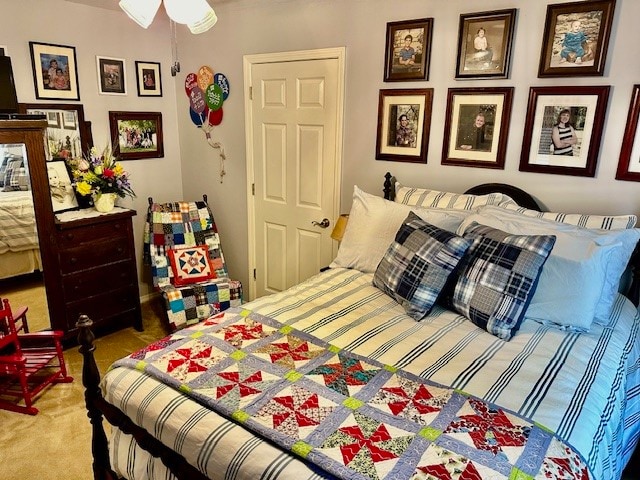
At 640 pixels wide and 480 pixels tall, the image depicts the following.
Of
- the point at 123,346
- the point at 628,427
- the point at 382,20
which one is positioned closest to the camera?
the point at 628,427

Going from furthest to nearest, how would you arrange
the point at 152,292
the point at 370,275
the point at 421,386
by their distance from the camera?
the point at 152,292 < the point at 370,275 < the point at 421,386

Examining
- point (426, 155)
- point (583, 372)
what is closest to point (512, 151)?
point (426, 155)

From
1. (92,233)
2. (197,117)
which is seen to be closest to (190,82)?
(197,117)

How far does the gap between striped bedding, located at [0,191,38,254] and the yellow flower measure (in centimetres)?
37

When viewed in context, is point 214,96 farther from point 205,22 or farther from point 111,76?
point 205,22

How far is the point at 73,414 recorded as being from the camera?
2.50 metres

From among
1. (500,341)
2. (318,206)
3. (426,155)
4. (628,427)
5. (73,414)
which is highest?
(426,155)

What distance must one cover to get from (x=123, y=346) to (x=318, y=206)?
1.74 meters

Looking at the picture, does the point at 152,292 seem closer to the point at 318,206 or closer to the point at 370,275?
the point at 318,206

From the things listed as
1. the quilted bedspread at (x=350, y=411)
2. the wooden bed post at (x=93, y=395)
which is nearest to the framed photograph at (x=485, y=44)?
the quilted bedspread at (x=350, y=411)

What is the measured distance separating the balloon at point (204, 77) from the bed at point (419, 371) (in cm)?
217

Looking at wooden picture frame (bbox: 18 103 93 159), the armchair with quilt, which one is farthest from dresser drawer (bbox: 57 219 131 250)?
wooden picture frame (bbox: 18 103 93 159)

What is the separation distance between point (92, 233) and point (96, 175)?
0.41 metres

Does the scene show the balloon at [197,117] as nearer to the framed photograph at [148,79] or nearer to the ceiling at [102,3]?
the framed photograph at [148,79]
